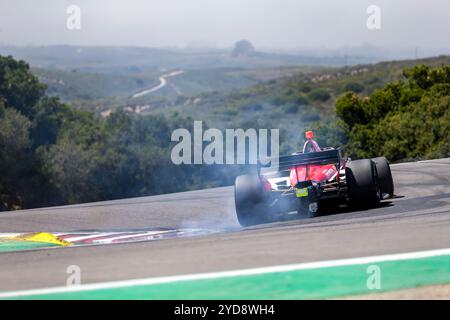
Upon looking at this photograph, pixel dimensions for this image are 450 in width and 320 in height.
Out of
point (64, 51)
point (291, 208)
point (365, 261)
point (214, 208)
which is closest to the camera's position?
point (365, 261)

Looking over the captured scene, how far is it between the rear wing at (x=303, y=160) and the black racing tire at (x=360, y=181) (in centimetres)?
28

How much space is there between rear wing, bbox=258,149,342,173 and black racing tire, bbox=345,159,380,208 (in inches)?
11.0

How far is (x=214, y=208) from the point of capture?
1570 cm

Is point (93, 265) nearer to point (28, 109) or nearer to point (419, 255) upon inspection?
point (419, 255)

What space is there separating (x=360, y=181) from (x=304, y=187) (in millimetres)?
1023

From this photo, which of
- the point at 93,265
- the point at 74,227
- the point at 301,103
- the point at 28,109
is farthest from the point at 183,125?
the point at 93,265

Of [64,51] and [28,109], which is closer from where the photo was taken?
[28,109]

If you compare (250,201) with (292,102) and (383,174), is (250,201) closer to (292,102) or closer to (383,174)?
(383,174)

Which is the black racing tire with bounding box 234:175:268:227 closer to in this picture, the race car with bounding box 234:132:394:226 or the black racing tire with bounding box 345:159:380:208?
the race car with bounding box 234:132:394:226

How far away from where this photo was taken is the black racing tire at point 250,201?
41.2ft

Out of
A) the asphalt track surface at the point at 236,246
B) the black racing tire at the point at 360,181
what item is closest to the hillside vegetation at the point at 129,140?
the black racing tire at the point at 360,181

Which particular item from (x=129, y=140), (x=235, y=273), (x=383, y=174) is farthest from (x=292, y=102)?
(x=235, y=273)

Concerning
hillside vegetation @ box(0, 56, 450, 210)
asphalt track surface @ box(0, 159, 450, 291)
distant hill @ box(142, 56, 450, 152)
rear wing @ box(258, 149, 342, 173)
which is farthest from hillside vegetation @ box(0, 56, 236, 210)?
rear wing @ box(258, 149, 342, 173)
